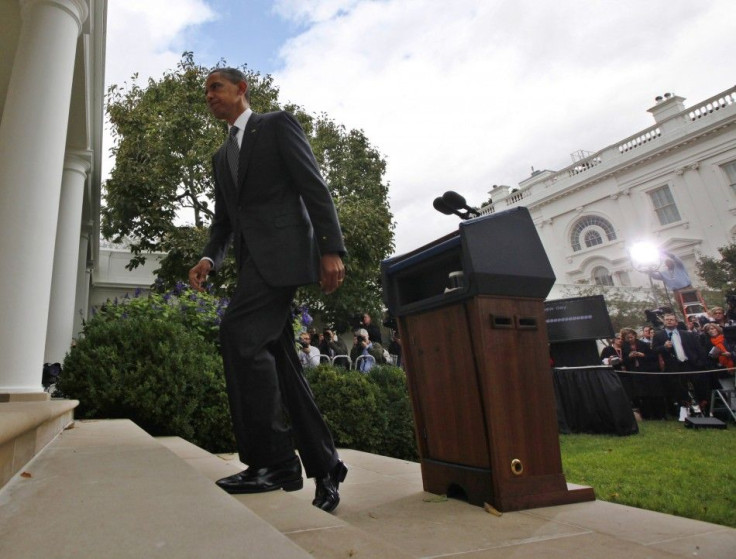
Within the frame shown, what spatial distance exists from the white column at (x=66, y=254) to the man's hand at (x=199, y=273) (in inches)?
270

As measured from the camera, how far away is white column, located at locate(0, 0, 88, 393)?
384 cm

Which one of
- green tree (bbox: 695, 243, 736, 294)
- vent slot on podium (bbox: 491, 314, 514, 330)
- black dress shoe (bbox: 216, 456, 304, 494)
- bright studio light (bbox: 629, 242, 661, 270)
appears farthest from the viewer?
bright studio light (bbox: 629, 242, 661, 270)

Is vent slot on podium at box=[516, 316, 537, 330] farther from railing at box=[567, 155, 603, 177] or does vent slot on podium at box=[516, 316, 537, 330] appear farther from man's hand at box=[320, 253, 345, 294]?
railing at box=[567, 155, 603, 177]

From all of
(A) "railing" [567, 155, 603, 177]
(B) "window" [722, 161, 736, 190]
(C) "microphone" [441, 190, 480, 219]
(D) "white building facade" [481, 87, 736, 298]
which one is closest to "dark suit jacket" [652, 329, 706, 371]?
(C) "microphone" [441, 190, 480, 219]

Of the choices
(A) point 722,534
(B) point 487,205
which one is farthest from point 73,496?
(B) point 487,205

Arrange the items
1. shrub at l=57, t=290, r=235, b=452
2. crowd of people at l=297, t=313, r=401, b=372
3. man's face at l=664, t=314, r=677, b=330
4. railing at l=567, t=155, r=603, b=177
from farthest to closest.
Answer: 1. railing at l=567, t=155, r=603, b=177
2. crowd of people at l=297, t=313, r=401, b=372
3. man's face at l=664, t=314, r=677, b=330
4. shrub at l=57, t=290, r=235, b=452

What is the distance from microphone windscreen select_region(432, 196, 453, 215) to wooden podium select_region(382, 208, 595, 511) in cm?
34

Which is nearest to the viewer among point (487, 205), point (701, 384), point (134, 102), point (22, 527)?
point (22, 527)

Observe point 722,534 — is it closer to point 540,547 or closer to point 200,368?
point 540,547

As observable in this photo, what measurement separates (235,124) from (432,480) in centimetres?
207

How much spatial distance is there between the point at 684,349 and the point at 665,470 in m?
5.42

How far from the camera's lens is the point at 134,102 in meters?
13.9

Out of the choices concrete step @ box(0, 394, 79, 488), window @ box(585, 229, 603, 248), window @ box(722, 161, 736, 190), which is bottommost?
concrete step @ box(0, 394, 79, 488)

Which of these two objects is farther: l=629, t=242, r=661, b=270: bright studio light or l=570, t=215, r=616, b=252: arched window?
l=570, t=215, r=616, b=252: arched window
